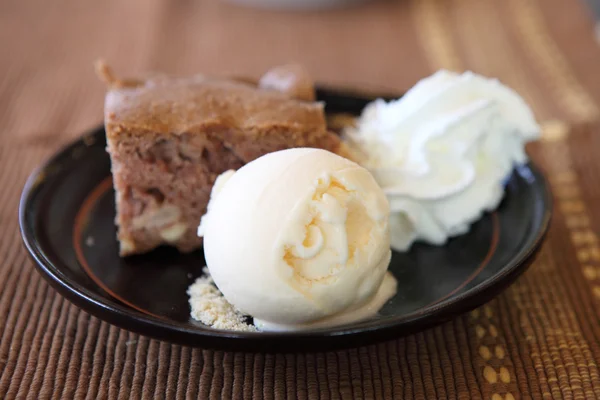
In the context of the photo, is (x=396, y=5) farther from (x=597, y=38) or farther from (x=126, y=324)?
(x=126, y=324)

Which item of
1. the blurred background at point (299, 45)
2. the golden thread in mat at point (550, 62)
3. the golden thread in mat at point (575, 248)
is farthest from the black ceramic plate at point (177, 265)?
the golden thread in mat at point (550, 62)

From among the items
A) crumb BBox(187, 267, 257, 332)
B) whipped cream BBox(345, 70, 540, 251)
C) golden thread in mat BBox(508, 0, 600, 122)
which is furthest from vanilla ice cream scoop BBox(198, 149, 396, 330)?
golden thread in mat BBox(508, 0, 600, 122)

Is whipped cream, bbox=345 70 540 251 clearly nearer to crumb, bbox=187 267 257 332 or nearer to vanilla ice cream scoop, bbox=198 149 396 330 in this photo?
vanilla ice cream scoop, bbox=198 149 396 330

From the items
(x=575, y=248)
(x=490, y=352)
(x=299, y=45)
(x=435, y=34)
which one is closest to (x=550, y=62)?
(x=435, y=34)

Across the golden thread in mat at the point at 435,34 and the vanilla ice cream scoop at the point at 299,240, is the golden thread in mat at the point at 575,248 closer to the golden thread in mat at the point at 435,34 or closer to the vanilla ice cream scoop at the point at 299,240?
the vanilla ice cream scoop at the point at 299,240

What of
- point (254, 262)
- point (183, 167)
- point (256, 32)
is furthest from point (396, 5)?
Result: point (254, 262)

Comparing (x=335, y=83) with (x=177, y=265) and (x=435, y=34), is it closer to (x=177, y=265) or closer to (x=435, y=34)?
(x=435, y=34)

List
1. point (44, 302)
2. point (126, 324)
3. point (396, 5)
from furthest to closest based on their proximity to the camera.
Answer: point (396, 5)
point (44, 302)
point (126, 324)
